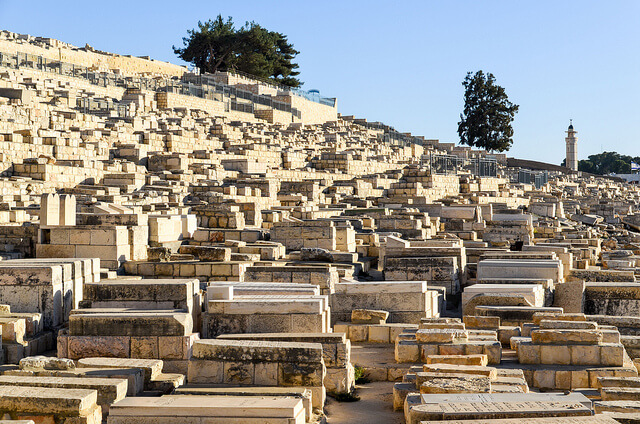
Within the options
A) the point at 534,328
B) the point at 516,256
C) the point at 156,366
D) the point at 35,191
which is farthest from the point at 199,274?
the point at 35,191

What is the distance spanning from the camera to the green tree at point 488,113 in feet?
175

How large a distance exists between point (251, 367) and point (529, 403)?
2435 millimetres

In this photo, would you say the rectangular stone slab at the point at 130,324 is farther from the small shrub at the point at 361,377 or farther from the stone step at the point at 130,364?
the small shrub at the point at 361,377

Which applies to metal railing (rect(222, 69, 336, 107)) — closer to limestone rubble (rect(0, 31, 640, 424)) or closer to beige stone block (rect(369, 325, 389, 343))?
limestone rubble (rect(0, 31, 640, 424))

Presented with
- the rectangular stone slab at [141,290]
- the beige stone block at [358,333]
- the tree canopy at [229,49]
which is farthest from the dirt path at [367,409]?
the tree canopy at [229,49]

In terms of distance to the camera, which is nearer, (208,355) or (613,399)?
(613,399)

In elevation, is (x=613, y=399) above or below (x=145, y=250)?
below

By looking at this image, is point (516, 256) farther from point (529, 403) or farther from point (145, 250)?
point (529, 403)

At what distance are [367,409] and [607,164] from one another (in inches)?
3479

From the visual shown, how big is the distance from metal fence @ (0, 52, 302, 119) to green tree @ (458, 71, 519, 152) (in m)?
13.4

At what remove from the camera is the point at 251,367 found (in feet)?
23.9

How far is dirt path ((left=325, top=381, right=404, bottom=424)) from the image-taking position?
23.5 feet

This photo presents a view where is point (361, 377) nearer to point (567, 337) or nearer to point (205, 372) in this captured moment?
point (205, 372)

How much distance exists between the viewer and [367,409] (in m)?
7.52
